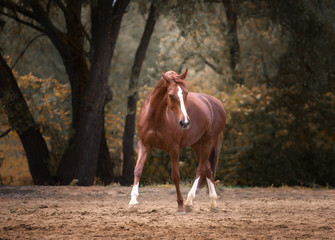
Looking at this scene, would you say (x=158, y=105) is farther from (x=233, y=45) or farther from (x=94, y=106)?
(x=233, y=45)

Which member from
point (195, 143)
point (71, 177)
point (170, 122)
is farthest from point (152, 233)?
point (71, 177)

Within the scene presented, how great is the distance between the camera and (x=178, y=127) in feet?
27.5

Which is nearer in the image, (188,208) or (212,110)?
(188,208)

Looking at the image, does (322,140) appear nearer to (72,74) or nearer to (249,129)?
(249,129)

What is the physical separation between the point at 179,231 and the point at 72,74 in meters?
9.26

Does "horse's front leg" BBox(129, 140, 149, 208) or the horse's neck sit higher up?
the horse's neck

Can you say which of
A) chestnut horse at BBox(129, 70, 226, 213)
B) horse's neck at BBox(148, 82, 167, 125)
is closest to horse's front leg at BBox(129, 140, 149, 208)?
chestnut horse at BBox(129, 70, 226, 213)

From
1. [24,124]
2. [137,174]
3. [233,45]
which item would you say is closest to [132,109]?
[24,124]

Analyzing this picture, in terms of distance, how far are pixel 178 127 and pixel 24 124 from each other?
6883mm

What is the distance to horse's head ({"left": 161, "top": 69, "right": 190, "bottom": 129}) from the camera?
743cm

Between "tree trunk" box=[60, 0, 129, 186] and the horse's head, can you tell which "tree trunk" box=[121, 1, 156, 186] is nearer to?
"tree trunk" box=[60, 0, 129, 186]

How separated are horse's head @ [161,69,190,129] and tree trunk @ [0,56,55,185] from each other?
7.02 m

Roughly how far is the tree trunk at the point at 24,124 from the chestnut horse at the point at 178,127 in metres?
5.97

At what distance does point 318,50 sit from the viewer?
15.0 metres
